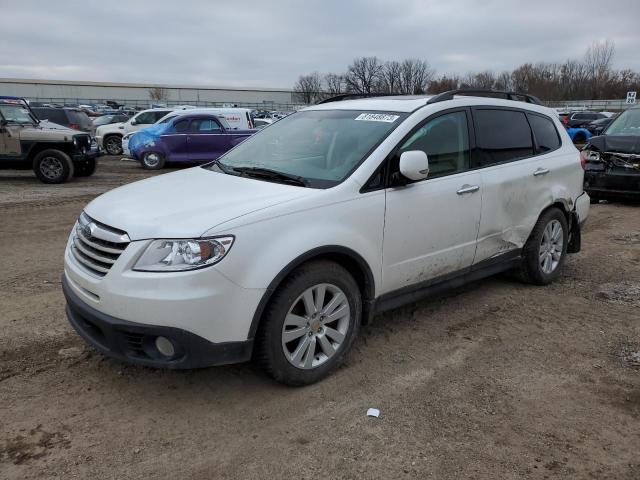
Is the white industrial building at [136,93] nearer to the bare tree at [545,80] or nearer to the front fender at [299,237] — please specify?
the bare tree at [545,80]

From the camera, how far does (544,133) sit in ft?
17.1

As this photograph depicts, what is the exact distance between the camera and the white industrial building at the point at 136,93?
80.1m

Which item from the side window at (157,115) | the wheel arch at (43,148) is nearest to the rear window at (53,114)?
the side window at (157,115)

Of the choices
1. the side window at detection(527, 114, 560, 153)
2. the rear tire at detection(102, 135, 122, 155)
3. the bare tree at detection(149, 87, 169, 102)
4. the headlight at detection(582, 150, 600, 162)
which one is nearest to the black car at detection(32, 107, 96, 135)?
the rear tire at detection(102, 135, 122, 155)

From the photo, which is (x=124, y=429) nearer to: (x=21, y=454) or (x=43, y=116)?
(x=21, y=454)

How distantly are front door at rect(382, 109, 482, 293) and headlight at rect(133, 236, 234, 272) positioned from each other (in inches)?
49.3

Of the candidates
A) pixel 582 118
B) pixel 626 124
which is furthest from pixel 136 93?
pixel 626 124

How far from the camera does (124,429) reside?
296 centimetres

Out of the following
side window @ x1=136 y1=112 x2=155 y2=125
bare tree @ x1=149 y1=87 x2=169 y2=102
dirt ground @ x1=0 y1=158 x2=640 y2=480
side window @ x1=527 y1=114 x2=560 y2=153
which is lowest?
dirt ground @ x1=0 y1=158 x2=640 y2=480

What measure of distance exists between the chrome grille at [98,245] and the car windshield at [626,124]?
982cm

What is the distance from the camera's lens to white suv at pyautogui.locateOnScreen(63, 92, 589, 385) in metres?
2.89

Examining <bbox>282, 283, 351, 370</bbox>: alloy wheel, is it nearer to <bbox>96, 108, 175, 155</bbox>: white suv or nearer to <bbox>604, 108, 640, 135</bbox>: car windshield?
<bbox>604, 108, 640, 135</bbox>: car windshield

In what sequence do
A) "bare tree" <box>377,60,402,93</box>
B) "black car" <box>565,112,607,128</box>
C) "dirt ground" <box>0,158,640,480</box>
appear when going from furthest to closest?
"bare tree" <box>377,60,402,93</box> → "black car" <box>565,112,607,128</box> → "dirt ground" <box>0,158,640,480</box>

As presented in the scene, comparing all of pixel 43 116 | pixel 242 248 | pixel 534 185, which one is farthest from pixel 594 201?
pixel 43 116
